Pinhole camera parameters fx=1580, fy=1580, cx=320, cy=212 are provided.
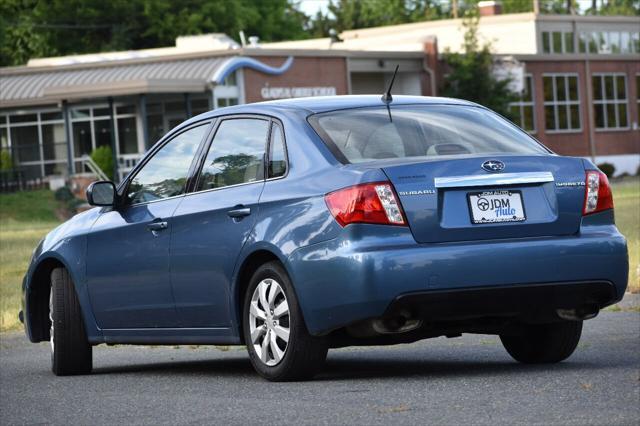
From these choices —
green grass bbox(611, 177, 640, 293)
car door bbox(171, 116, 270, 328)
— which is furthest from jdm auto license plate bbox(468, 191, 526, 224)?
green grass bbox(611, 177, 640, 293)

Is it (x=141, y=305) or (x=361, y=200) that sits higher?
(x=361, y=200)

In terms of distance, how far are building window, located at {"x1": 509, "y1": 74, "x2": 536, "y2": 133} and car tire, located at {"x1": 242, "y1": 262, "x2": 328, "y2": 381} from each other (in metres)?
58.8

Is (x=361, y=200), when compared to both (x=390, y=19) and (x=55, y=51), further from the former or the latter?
(x=390, y=19)

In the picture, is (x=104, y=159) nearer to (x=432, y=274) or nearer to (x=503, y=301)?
(x=503, y=301)

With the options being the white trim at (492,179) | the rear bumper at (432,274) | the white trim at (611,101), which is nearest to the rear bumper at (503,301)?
the rear bumper at (432,274)

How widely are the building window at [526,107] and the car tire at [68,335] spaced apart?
2258 inches

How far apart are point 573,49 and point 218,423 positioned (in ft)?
221

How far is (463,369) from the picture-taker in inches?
348

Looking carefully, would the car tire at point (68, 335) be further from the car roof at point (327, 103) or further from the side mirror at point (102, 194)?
the car roof at point (327, 103)

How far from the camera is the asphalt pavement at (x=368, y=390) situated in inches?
276

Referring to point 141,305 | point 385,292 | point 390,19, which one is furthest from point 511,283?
point 390,19

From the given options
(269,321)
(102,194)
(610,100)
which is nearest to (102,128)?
(610,100)

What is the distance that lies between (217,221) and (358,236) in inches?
49.5

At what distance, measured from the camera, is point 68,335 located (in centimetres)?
1017
